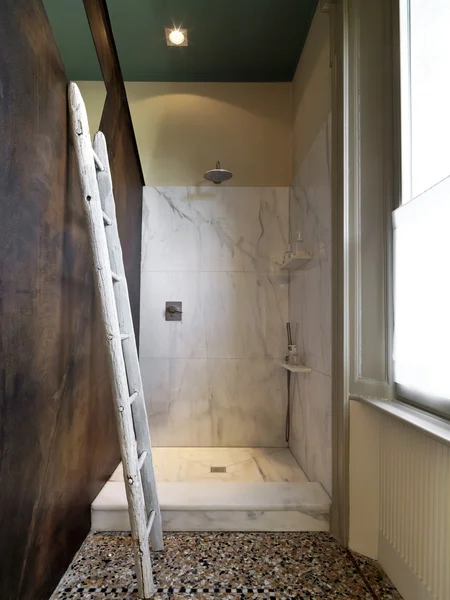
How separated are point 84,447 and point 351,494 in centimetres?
120

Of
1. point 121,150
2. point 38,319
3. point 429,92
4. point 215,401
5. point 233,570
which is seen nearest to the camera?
point 38,319

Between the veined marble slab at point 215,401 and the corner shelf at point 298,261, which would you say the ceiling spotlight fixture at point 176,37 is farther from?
the veined marble slab at point 215,401

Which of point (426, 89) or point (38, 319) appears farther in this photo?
point (426, 89)

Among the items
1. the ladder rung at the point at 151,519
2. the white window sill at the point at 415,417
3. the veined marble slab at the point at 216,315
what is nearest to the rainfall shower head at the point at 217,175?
the veined marble slab at the point at 216,315

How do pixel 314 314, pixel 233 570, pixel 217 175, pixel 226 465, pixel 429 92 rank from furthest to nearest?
pixel 217 175, pixel 226 465, pixel 314 314, pixel 233 570, pixel 429 92

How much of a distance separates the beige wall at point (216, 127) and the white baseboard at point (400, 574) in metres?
2.38

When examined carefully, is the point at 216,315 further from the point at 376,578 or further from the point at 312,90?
the point at 376,578

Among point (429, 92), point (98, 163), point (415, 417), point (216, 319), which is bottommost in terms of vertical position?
point (415, 417)

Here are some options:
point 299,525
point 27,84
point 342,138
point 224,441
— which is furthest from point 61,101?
point 224,441

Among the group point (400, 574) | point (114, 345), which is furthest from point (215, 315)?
point (400, 574)

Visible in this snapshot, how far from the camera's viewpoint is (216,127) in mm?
2857

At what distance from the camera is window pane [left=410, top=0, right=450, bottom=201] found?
1.19 metres

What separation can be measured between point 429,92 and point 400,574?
175cm

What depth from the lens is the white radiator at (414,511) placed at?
1.05 m
